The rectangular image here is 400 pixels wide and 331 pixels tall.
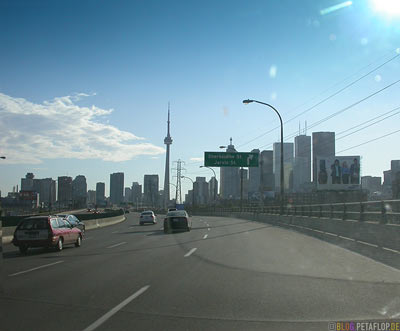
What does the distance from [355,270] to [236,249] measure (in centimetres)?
632

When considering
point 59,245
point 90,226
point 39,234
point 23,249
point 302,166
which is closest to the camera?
point 39,234

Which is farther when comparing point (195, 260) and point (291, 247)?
point (291, 247)

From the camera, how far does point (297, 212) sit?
32.1m

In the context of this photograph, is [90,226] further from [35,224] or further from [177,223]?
[35,224]

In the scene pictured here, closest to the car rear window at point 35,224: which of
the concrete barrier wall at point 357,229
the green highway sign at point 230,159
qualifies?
the concrete barrier wall at point 357,229

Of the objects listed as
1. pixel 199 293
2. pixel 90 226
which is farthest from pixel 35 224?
pixel 90 226

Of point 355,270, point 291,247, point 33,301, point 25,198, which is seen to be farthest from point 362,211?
point 25,198

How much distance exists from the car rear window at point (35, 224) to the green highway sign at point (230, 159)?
27720mm

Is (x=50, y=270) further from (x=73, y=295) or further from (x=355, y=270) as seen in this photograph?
(x=355, y=270)

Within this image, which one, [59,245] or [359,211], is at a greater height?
[359,211]

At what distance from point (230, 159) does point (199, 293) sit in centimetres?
3692

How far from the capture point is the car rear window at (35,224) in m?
17.8

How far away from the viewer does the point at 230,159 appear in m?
45.2

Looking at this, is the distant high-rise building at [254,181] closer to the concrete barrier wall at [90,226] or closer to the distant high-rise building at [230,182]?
the distant high-rise building at [230,182]
